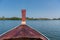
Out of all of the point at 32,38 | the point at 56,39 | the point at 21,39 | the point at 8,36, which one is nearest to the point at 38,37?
the point at 32,38

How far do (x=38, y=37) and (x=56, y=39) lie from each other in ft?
81.5

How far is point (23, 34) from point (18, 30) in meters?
0.69

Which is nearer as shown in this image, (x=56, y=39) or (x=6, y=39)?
(x=6, y=39)

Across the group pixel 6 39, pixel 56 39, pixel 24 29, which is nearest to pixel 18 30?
pixel 24 29

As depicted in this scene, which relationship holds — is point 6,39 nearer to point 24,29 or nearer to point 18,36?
point 18,36

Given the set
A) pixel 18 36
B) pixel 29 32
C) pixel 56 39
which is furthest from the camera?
pixel 56 39

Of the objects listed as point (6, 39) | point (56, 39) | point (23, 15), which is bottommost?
point (56, 39)

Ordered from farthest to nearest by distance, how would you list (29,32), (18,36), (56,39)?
(56,39)
(29,32)
(18,36)

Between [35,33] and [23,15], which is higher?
[23,15]

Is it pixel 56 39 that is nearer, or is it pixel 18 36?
pixel 18 36

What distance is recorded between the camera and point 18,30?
34.7ft

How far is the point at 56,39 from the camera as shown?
3416 centimetres

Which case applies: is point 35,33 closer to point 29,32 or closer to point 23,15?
point 29,32

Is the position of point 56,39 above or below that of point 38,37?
below
